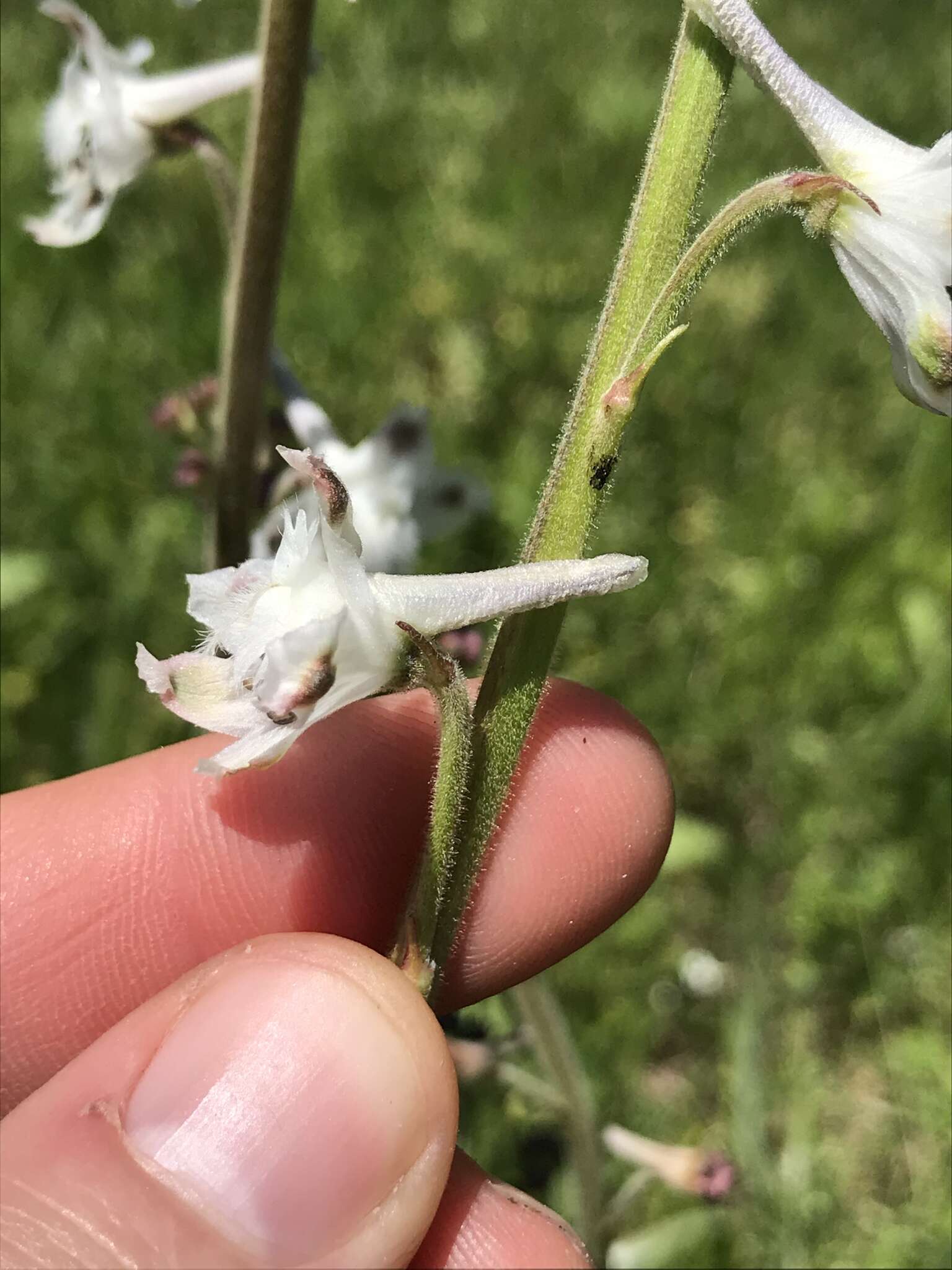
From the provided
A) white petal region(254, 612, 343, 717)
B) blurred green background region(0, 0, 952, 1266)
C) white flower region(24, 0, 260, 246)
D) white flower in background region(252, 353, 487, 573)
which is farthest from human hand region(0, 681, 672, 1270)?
white flower region(24, 0, 260, 246)

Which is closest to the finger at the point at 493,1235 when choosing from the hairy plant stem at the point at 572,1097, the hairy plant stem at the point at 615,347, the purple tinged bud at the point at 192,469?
the hairy plant stem at the point at 572,1097

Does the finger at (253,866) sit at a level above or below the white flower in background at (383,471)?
below

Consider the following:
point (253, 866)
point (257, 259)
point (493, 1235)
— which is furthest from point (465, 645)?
point (493, 1235)

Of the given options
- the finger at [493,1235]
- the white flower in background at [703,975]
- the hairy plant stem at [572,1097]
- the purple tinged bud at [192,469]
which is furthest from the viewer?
the white flower in background at [703,975]

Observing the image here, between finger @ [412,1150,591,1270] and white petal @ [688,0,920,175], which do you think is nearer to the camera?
white petal @ [688,0,920,175]

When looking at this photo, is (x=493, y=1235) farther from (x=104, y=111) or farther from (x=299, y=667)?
(x=104, y=111)

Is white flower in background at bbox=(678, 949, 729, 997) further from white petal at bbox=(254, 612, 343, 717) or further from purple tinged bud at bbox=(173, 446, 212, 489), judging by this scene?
white petal at bbox=(254, 612, 343, 717)

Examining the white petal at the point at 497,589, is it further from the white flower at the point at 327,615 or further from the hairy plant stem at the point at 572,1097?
the hairy plant stem at the point at 572,1097
